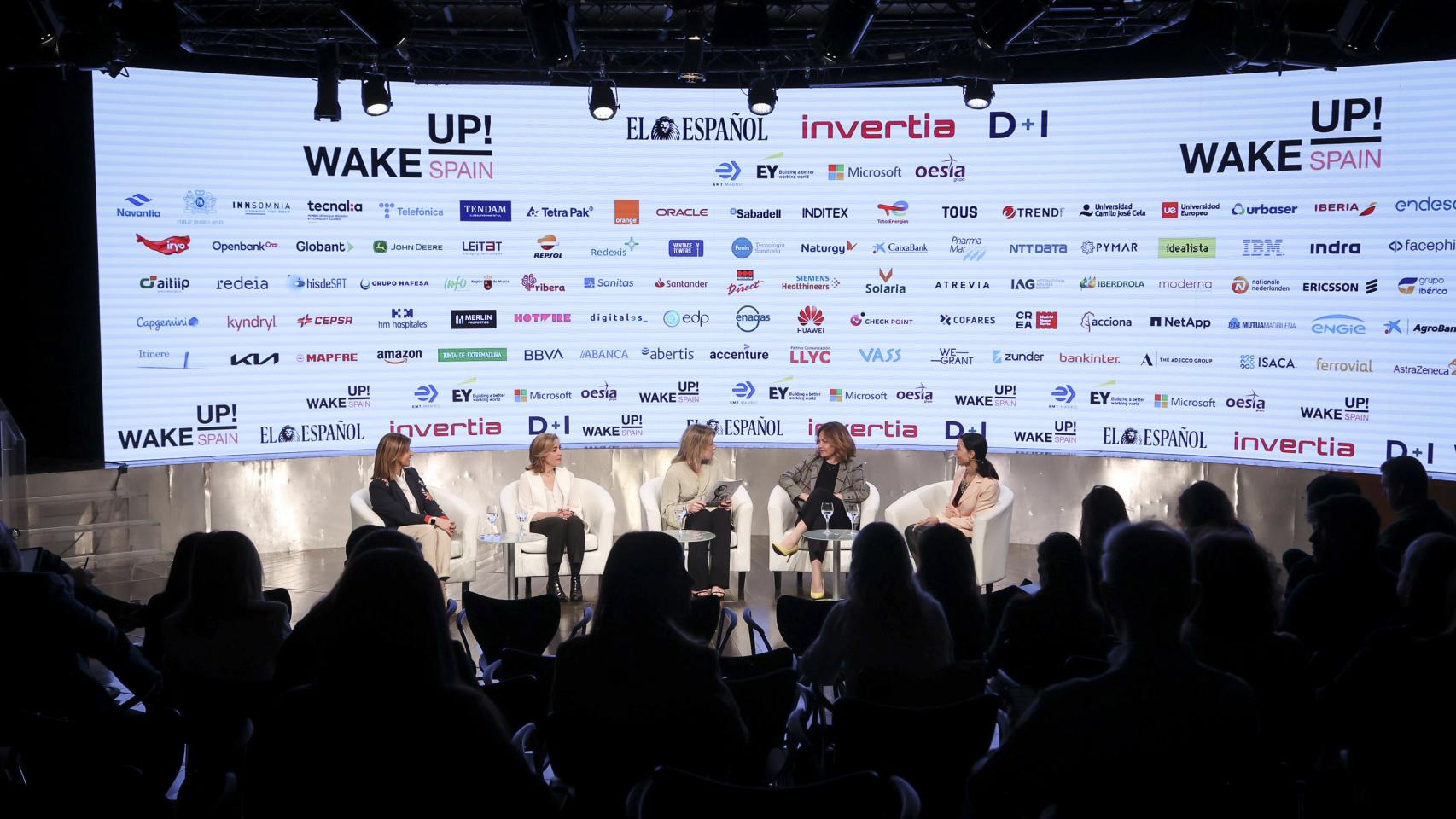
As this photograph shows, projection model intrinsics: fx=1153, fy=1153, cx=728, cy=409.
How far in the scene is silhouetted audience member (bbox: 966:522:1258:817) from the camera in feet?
6.79

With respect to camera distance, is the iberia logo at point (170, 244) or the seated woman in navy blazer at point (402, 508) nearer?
the seated woman in navy blazer at point (402, 508)

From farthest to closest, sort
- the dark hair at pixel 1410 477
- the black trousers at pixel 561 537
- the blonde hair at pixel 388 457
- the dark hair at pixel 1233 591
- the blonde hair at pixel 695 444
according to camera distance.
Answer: the blonde hair at pixel 695 444 < the black trousers at pixel 561 537 < the blonde hair at pixel 388 457 < the dark hair at pixel 1410 477 < the dark hair at pixel 1233 591

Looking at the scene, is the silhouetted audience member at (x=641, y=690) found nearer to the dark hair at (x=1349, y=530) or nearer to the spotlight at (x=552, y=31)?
the dark hair at (x=1349, y=530)

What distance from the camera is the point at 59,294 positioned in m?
8.40

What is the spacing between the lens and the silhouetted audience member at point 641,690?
2.58m

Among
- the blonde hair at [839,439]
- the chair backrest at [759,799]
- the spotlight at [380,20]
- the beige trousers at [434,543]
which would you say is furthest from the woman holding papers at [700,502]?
the chair backrest at [759,799]

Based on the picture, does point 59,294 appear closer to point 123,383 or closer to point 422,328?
point 123,383

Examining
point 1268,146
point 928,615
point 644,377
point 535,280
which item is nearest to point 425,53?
point 535,280

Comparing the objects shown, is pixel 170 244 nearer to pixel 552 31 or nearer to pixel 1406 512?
pixel 552 31

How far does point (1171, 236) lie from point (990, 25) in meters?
2.05

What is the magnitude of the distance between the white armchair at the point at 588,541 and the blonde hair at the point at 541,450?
193mm

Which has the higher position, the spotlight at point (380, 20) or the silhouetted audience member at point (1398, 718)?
the spotlight at point (380, 20)

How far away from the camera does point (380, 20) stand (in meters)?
6.39

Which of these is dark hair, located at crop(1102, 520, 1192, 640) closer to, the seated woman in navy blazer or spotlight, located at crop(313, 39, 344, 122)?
the seated woman in navy blazer
